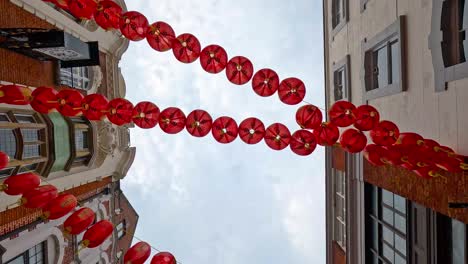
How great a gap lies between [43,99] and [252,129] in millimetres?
5676

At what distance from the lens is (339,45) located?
61.4 feet

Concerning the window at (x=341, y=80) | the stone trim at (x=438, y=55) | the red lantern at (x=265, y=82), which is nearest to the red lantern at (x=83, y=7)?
the red lantern at (x=265, y=82)

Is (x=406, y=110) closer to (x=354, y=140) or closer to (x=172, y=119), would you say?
(x=354, y=140)

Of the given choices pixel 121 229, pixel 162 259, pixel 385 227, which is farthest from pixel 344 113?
pixel 121 229

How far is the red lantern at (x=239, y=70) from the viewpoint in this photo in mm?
10609

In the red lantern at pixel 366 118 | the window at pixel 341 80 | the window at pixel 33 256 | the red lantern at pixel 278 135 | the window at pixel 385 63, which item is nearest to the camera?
the red lantern at pixel 366 118

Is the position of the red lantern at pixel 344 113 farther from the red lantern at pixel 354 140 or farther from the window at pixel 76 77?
the window at pixel 76 77

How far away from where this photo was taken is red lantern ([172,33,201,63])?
411 inches

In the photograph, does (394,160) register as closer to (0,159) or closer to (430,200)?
(430,200)

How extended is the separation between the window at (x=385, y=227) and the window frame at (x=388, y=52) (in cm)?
340

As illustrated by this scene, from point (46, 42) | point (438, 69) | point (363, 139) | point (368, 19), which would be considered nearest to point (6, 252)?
point (46, 42)

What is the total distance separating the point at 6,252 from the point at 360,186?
481 inches

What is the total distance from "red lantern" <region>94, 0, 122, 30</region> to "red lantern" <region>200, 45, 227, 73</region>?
253 cm

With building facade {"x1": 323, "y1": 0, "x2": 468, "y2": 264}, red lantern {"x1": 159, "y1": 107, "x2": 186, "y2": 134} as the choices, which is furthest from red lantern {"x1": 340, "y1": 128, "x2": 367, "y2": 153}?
red lantern {"x1": 159, "y1": 107, "x2": 186, "y2": 134}
